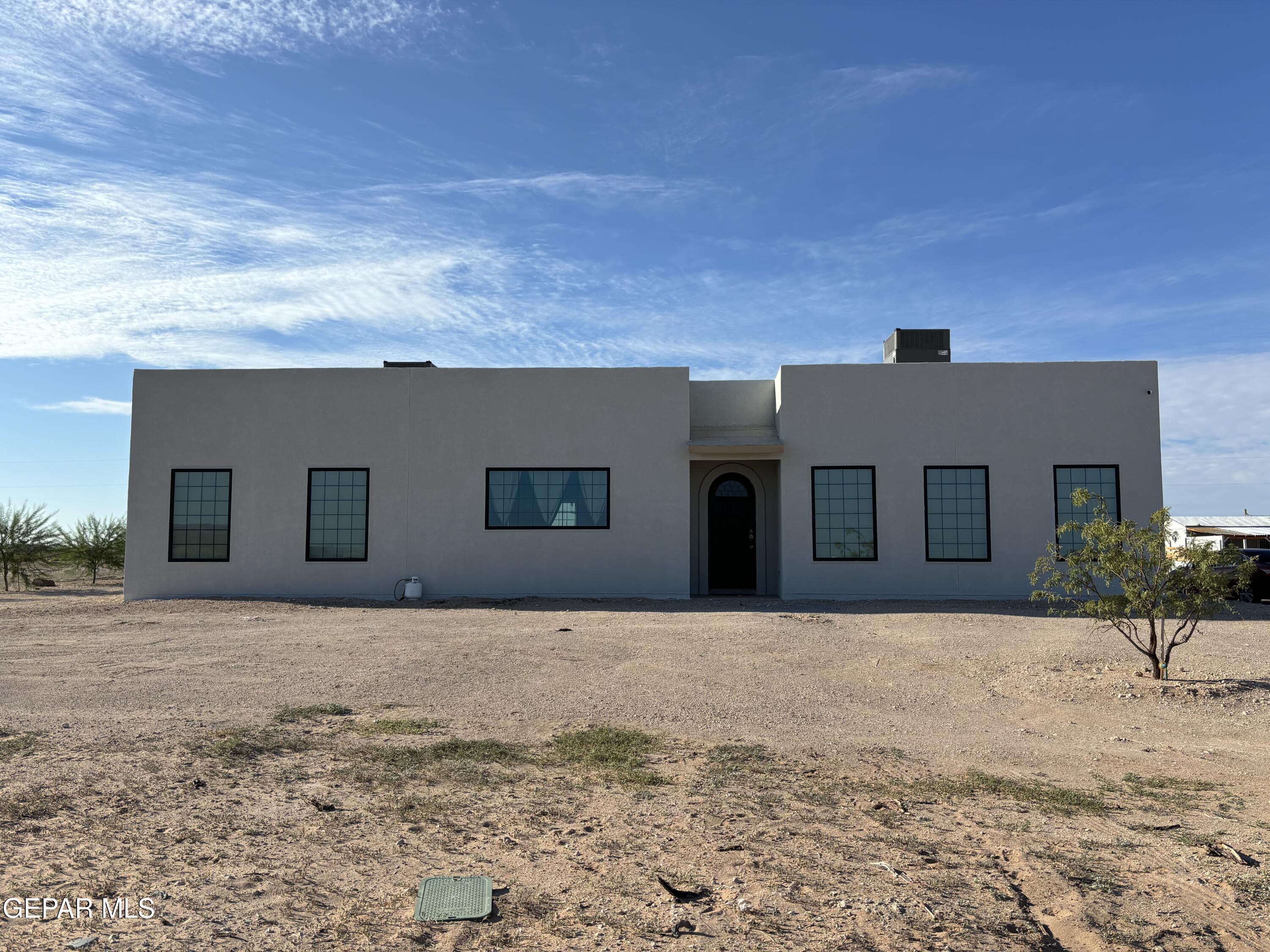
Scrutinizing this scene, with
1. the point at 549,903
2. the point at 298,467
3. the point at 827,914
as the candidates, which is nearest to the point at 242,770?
the point at 549,903

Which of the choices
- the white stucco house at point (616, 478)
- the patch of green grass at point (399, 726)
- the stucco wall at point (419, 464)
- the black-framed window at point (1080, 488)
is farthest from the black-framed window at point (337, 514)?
the black-framed window at point (1080, 488)

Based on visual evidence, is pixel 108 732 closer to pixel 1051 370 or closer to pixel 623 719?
pixel 623 719

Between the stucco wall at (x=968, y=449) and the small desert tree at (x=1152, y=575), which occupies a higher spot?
the stucco wall at (x=968, y=449)

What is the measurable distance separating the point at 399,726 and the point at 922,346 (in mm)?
15063

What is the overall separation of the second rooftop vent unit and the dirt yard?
30.0 ft

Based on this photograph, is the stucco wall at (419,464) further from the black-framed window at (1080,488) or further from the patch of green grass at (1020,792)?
the patch of green grass at (1020,792)

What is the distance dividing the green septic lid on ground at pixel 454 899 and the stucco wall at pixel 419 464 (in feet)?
45.5

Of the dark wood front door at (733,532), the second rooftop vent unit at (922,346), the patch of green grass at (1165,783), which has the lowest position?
the patch of green grass at (1165,783)

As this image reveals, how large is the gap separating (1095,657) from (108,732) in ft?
33.6

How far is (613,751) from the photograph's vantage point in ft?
21.1

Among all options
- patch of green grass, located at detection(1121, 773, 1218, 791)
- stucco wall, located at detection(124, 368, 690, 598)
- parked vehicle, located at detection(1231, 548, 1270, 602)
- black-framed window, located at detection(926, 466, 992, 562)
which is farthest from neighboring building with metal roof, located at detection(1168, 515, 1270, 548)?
patch of green grass, located at detection(1121, 773, 1218, 791)

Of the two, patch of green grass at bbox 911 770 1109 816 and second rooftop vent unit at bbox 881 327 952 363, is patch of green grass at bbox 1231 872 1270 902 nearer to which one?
patch of green grass at bbox 911 770 1109 816

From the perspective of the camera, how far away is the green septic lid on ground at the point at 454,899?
3740mm

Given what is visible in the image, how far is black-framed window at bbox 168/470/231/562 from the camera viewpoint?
1853 cm
